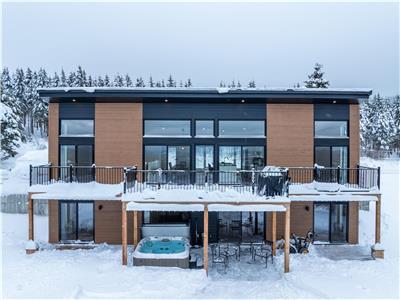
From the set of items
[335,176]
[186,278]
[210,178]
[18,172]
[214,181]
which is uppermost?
[335,176]

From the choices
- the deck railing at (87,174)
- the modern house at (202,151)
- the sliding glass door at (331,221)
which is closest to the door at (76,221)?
the modern house at (202,151)

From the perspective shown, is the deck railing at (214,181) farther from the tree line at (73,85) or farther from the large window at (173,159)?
the tree line at (73,85)

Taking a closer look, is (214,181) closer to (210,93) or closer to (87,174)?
(210,93)

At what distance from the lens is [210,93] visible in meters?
13.0

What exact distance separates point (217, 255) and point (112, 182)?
5365 millimetres

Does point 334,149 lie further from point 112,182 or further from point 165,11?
point 165,11

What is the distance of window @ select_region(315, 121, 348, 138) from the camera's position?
14.1 m

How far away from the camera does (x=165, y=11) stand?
34.6m

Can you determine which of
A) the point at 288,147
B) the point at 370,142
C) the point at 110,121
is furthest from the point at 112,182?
the point at 370,142

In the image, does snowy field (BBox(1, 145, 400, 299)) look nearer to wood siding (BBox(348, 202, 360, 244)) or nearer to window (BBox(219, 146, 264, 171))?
wood siding (BBox(348, 202, 360, 244))

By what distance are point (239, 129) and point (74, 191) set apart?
23.7 feet

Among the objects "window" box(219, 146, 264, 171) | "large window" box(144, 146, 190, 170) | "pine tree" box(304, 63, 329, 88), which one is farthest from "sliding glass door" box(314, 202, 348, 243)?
"pine tree" box(304, 63, 329, 88)

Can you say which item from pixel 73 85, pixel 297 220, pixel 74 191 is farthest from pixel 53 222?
pixel 73 85

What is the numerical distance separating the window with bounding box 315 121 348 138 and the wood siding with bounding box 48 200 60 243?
11833mm
